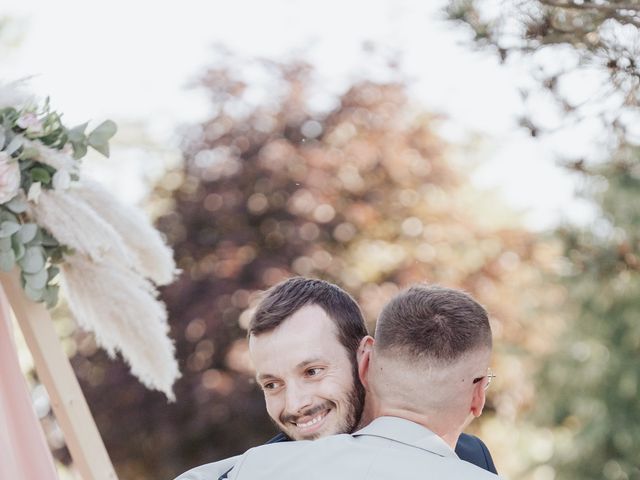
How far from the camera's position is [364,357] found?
8.16ft

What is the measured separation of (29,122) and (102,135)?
0.92 feet

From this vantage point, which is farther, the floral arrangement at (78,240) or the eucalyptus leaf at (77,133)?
the eucalyptus leaf at (77,133)

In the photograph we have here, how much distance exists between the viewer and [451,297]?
226 cm

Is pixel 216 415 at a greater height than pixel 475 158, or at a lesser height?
lesser

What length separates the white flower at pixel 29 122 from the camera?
3088mm

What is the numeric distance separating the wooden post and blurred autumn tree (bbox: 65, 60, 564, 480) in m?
6.50

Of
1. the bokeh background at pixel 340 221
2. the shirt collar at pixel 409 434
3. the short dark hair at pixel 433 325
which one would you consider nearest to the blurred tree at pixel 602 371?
the bokeh background at pixel 340 221

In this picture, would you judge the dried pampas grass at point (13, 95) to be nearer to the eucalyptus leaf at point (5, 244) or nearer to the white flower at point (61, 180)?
the white flower at point (61, 180)

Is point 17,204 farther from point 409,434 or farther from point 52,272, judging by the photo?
point 409,434

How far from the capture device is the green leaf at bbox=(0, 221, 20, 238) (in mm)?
3041

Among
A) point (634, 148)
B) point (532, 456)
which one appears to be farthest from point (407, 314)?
point (532, 456)

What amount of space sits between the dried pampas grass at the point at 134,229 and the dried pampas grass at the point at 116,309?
0.25 feet

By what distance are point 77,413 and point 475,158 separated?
847 centimetres

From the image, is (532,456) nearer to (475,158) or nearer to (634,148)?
(475,158)
